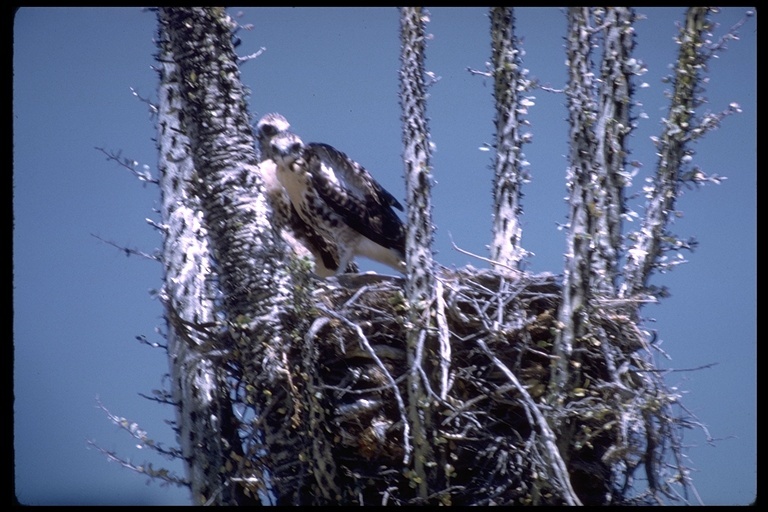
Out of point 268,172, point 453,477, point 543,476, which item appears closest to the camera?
point 543,476

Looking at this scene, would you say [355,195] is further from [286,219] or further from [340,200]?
[286,219]

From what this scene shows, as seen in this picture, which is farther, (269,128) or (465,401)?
(269,128)

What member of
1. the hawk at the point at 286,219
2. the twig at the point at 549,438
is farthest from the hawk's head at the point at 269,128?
the twig at the point at 549,438

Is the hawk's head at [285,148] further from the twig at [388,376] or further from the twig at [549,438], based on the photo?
the twig at [549,438]

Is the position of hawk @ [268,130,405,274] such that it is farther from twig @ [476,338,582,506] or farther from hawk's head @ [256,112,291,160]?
twig @ [476,338,582,506]

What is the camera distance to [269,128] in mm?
5973

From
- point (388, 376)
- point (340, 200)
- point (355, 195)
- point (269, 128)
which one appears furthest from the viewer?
point (355, 195)

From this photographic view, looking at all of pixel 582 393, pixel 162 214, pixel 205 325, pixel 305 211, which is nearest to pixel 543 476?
pixel 582 393

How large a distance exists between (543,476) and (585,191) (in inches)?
56.6

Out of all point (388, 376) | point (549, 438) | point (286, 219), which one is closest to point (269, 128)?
point (286, 219)

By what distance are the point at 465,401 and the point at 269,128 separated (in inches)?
85.4

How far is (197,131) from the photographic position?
5.33 metres

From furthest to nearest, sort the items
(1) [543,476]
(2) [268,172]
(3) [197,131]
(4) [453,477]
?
(2) [268,172]
(3) [197,131]
(4) [453,477]
(1) [543,476]

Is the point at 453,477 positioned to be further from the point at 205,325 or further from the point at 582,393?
the point at 205,325
